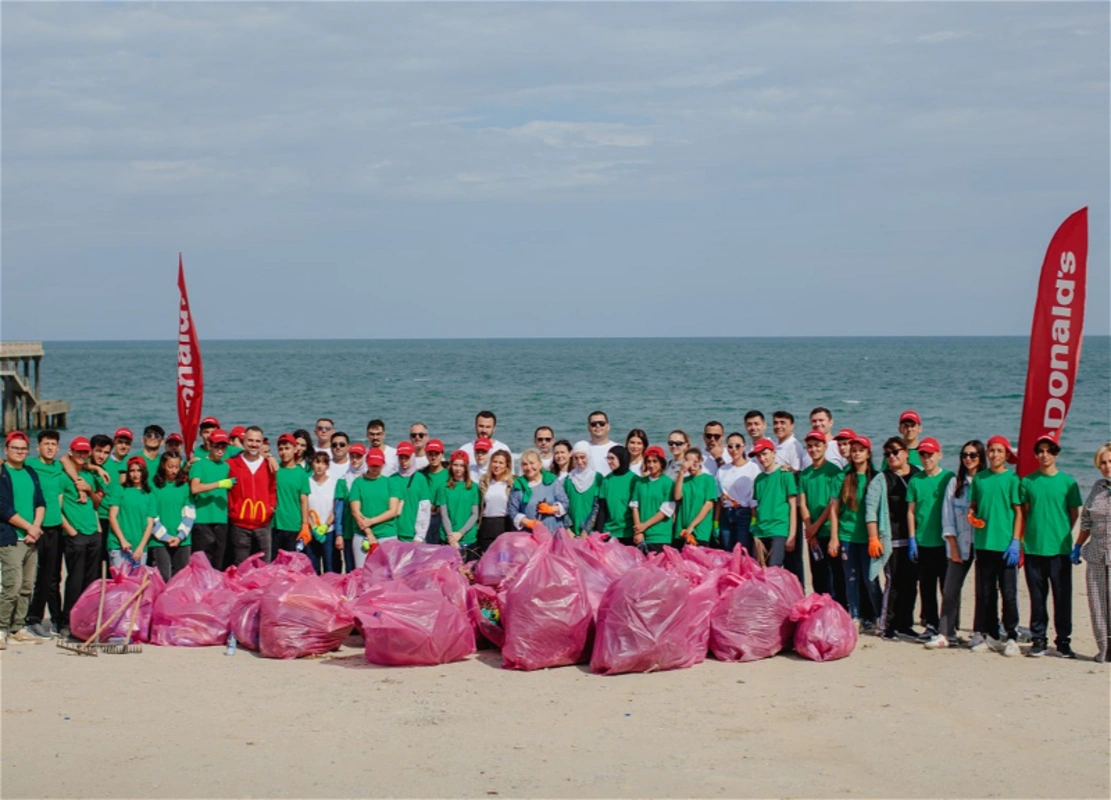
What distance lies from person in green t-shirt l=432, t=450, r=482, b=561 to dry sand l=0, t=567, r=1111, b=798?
1263mm

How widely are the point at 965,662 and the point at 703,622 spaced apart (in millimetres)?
1690

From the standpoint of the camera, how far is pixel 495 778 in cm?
545

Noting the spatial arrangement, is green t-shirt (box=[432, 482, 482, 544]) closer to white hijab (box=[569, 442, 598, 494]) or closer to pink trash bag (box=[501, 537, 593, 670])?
white hijab (box=[569, 442, 598, 494])

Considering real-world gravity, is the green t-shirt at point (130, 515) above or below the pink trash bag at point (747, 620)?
above

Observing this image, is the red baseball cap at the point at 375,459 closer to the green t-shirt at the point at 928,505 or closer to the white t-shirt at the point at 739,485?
the white t-shirt at the point at 739,485

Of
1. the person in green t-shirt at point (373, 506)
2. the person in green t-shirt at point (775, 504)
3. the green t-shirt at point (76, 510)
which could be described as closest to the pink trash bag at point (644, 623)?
the person in green t-shirt at point (775, 504)

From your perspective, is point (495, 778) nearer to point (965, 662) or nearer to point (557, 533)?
point (557, 533)

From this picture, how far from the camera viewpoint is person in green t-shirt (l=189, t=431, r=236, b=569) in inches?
344

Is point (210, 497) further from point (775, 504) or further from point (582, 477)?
point (775, 504)

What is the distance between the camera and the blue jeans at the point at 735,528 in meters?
8.70

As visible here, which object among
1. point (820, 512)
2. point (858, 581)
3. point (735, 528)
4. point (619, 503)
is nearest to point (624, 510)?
point (619, 503)

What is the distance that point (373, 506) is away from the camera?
8789mm

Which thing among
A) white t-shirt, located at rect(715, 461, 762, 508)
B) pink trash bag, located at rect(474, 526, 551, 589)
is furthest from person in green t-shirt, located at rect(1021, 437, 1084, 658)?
pink trash bag, located at rect(474, 526, 551, 589)

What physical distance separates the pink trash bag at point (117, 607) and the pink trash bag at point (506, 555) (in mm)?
2250
